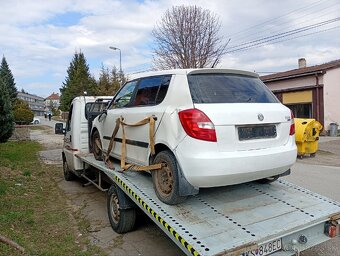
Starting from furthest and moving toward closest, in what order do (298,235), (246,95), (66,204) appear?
(66,204)
(246,95)
(298,235)

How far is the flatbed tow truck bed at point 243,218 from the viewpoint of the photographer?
119 inches

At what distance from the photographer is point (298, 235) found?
3.32m

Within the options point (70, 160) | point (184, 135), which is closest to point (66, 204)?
point (70, 160)

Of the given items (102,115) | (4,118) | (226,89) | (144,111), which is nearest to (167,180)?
(144,111)

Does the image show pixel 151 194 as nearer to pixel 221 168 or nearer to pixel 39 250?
pixel 221 168

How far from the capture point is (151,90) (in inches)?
178

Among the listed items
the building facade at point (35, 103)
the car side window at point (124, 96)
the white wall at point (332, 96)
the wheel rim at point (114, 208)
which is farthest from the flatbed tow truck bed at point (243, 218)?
the building facade at point (35, 103)

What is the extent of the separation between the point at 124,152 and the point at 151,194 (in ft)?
3.46

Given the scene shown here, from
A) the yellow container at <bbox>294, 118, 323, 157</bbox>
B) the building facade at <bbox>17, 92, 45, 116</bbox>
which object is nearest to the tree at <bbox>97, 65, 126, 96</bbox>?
the yellow container at <bbox>294, 118, 323, 157</bbox>

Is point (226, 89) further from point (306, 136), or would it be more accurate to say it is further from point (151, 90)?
point (306, 136)

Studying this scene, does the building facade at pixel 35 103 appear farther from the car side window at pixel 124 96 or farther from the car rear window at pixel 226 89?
the car rear window at pixel 226 89

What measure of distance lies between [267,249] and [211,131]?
4.09ft

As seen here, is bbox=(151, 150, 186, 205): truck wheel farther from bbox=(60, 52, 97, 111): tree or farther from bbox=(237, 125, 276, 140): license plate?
bbox=(60, 52, 97, 111): tree

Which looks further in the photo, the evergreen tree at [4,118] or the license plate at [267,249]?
the evergreen tree at [4,118]
